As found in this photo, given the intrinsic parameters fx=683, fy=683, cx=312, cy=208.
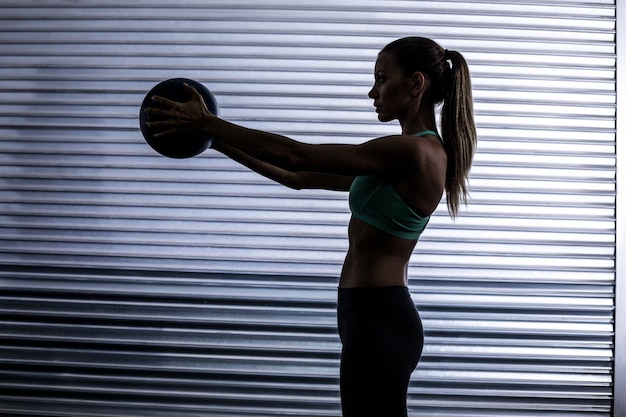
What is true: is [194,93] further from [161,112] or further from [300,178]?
[300,178]

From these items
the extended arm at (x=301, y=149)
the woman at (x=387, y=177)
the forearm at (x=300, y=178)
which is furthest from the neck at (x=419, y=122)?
the forearm at (x=300, y=178)

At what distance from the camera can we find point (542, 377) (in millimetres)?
3146

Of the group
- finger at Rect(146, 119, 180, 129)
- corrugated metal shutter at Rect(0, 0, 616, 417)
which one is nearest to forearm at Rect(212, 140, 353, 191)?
finger at Rect(146, 119, 180, 129)

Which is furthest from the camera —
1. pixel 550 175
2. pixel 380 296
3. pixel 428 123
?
pixel 550 175

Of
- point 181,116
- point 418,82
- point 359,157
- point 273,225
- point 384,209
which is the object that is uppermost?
point 418,82

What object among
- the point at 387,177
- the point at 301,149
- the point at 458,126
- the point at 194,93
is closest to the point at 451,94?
the point at 458,126

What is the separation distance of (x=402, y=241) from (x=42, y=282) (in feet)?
6.75

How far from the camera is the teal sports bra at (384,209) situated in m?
1.81

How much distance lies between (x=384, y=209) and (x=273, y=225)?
141 centimetres

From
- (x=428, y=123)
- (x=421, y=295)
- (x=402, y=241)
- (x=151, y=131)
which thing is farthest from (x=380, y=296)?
(x=421, y=295)

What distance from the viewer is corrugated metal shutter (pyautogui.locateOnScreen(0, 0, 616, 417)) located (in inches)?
124

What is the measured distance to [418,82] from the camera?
191 cm

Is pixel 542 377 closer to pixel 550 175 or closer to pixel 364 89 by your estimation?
pixel 550 175

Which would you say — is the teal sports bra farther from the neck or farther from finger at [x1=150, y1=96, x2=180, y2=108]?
finger at [x1=150, y1=96, x2=180, y2=108]
